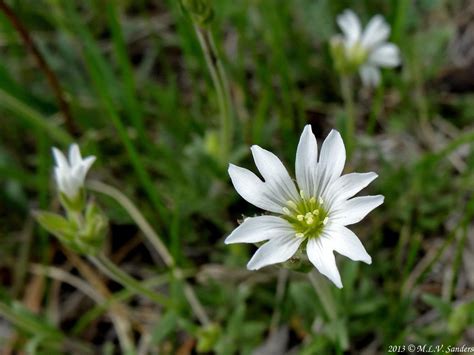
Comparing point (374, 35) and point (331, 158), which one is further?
point (374, 35)

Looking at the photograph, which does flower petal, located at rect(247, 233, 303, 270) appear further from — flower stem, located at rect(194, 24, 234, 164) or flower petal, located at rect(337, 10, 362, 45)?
flower petal, located at rect(337, 10, 362, 45)

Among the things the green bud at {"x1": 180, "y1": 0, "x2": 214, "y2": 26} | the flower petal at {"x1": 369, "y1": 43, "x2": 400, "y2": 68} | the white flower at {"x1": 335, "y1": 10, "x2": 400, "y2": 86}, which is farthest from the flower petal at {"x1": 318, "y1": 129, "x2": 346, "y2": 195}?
the flower petal at {"x1": 369, "y1": 43, "x2": 400, "y2": 68}

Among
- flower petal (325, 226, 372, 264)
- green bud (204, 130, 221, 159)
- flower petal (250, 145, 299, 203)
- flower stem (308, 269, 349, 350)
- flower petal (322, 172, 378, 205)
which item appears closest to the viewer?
flower petal (325, 226, 372, 264)

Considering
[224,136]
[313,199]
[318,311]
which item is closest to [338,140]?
[313,199]

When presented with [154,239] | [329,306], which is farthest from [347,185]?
[154,239]

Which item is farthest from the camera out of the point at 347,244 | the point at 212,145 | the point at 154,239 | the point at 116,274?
the point at 212,145

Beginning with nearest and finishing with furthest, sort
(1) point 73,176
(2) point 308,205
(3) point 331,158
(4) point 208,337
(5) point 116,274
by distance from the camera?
(3) point 331,158, (2) point 308,205, (1) point 73,176, (5) point 116,274, (4) point 208,337

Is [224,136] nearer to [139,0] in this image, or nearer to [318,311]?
[318,311]

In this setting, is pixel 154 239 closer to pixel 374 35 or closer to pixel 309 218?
pixel 309 218
